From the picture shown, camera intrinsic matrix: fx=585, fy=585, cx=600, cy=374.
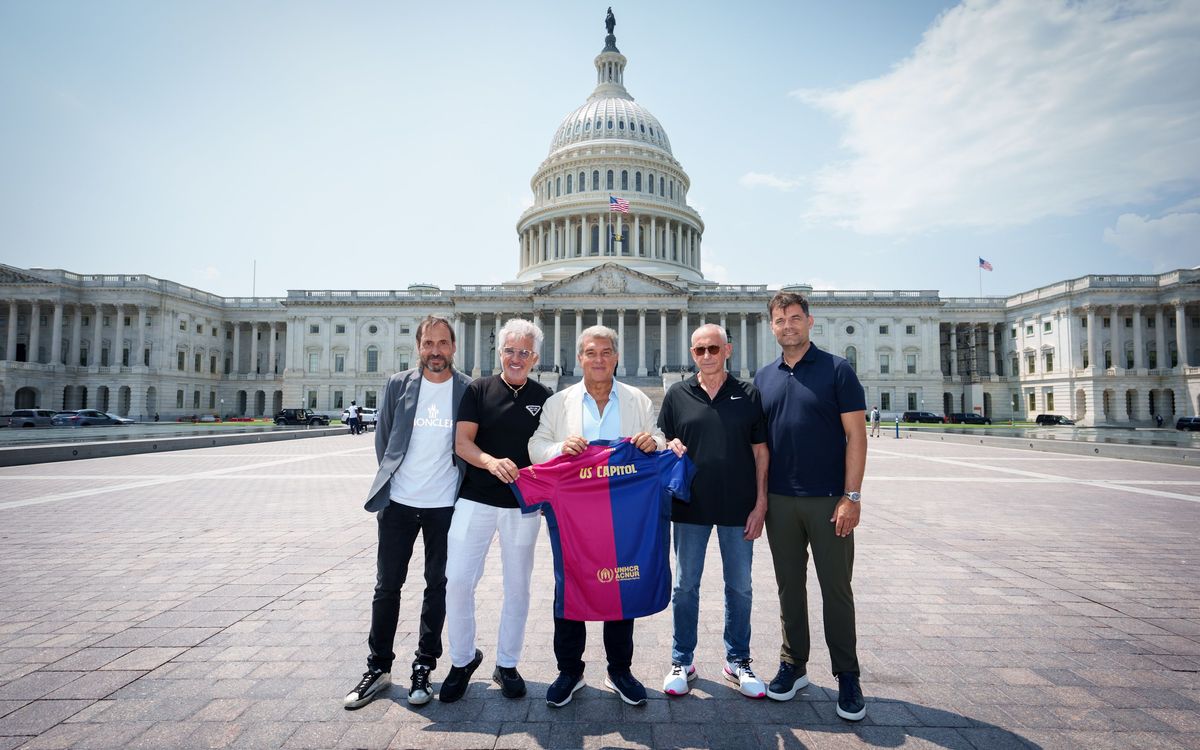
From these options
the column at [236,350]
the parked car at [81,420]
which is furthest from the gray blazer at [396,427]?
the column at [236,350]

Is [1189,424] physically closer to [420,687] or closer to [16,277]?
[420,687]

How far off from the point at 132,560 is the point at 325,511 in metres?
3.66

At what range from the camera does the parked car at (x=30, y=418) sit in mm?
43281

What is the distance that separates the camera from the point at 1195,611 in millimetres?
6020

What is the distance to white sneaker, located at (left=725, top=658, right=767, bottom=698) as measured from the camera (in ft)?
14.0

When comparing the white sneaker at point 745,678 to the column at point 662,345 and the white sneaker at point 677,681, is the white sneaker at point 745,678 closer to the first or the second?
the white sneaker at point 677,681

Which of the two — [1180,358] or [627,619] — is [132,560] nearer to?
[627,619]

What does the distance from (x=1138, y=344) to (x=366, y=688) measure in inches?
3173

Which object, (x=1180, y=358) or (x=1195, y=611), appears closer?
(x=1195, y=611)

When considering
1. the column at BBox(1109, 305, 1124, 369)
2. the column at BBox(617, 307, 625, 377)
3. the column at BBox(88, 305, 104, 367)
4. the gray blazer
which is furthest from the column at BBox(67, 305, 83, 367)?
the column at BBox(1109, 305, 1124, 369)

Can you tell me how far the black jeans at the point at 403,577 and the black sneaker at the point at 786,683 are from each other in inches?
99.7

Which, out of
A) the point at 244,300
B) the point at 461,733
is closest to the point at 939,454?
the point at 461,733

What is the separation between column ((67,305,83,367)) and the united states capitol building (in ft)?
0.58


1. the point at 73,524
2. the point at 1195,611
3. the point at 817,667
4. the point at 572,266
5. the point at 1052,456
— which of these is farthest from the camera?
the point at 572,266
